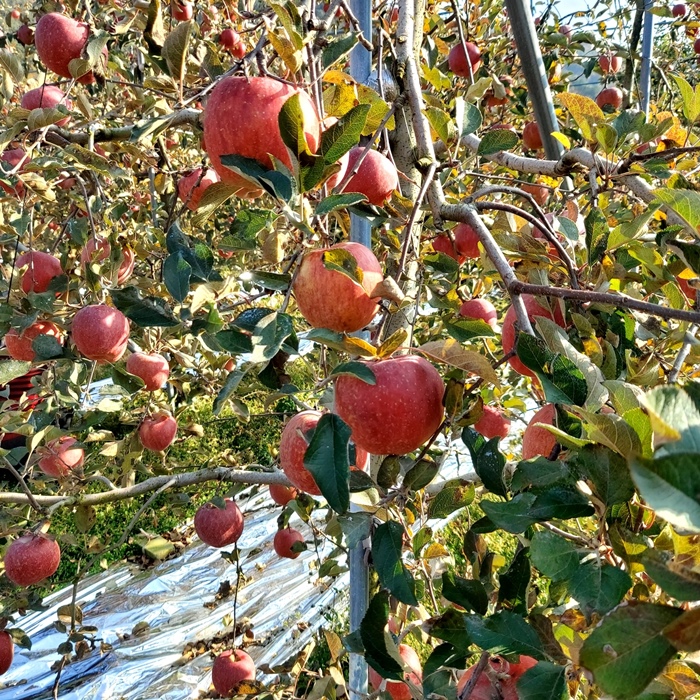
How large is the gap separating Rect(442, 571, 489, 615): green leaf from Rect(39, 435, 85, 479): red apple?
4.26 ft

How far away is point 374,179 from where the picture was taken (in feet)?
2.39

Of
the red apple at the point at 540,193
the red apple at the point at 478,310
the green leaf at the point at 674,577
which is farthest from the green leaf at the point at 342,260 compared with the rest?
the red apple at the point at 540,193

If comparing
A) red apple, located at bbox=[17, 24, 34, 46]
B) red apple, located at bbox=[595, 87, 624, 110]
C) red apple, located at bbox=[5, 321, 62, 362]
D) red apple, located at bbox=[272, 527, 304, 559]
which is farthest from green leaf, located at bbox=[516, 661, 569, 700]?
red apple, located at bbox=[17, 24, 34, 46]

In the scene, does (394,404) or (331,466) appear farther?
(394,404)

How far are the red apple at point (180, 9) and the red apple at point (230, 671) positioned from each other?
5.43ft

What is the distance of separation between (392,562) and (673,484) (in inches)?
14.5

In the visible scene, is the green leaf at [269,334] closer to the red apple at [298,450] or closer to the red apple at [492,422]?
the red apple at [298,450]

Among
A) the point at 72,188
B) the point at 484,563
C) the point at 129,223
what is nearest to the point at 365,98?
the point at 484,563

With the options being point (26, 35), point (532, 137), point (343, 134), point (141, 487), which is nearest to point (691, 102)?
point (343, 134)

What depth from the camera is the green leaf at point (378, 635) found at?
0.61 meters

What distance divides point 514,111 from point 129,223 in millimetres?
1368

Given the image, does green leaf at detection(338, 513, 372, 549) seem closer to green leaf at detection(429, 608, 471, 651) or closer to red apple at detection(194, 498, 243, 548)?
green leaf at detection(429, 608, 471, 651)

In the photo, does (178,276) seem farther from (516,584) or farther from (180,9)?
(180,9)

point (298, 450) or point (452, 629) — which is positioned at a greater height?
point (298, 450)
